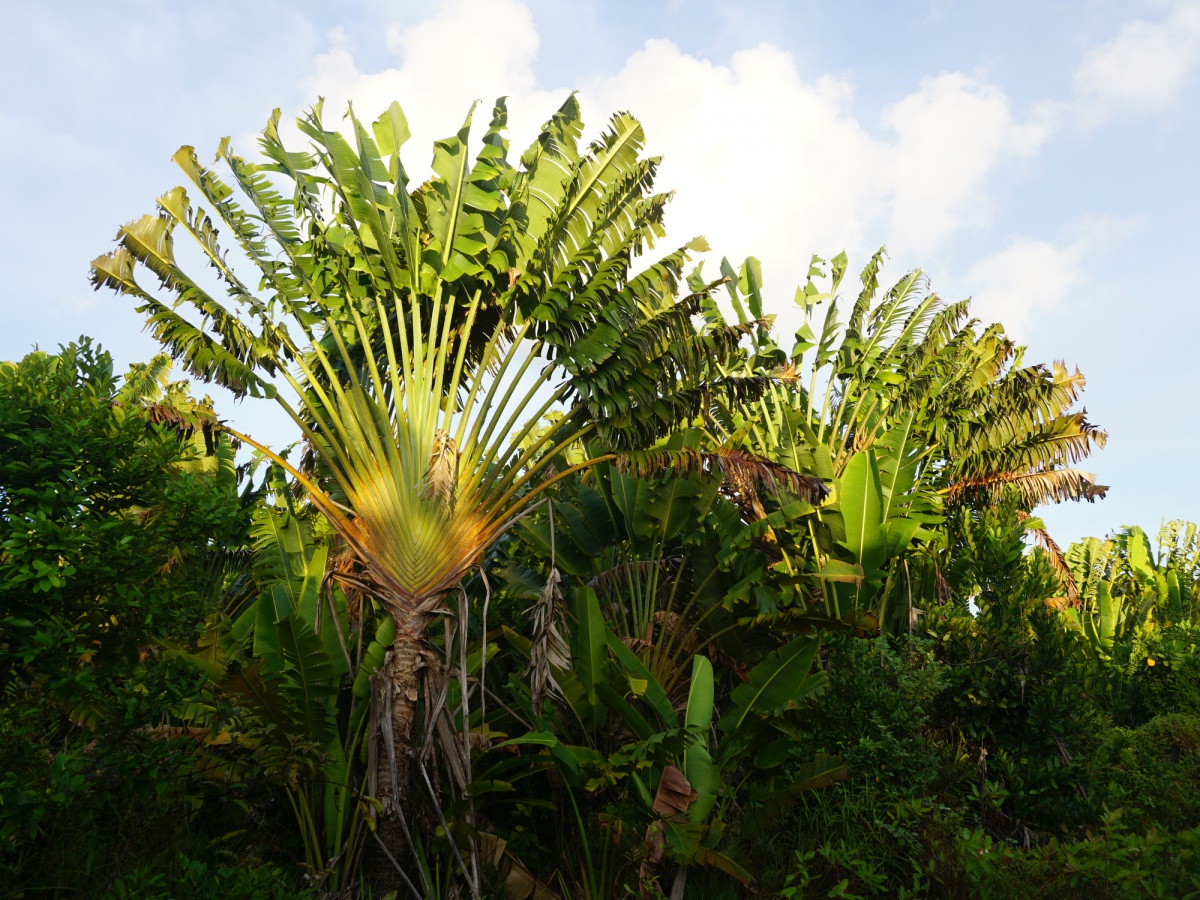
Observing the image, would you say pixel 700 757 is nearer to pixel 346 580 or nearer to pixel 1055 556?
pixel 346 580

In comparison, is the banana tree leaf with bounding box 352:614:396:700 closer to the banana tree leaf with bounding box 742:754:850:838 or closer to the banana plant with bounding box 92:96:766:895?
the banana plant with bounding box 92:96:766:895

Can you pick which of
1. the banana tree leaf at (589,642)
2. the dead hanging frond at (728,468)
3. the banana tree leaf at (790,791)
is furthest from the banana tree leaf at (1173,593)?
the banana tree leaf at (589,642)

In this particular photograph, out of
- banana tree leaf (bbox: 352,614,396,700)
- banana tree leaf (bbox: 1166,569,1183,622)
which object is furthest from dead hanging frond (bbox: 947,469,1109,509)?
banana tree leaf (bbox: 352,614,396,700)

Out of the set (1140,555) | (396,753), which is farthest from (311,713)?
(1140,555)

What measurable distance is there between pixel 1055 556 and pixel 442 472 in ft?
35.2

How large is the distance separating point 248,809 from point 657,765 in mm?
3274

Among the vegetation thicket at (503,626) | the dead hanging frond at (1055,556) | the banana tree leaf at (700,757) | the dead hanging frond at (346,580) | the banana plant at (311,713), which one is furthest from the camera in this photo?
the dead hanging frond at (1055,556)

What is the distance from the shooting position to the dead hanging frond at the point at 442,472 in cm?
679

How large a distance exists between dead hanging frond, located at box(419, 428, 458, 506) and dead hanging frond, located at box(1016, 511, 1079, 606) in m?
9.44

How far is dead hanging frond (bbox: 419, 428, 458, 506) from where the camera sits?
6789 millimetres

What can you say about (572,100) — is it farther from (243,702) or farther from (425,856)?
(425,856)

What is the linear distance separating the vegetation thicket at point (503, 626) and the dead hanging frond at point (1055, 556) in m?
3.46

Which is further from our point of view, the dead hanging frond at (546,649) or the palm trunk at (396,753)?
the dead hanging frond at (546,649)

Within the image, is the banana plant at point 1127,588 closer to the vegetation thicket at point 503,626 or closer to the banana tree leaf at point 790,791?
the vegetation thicket at point 503,626
